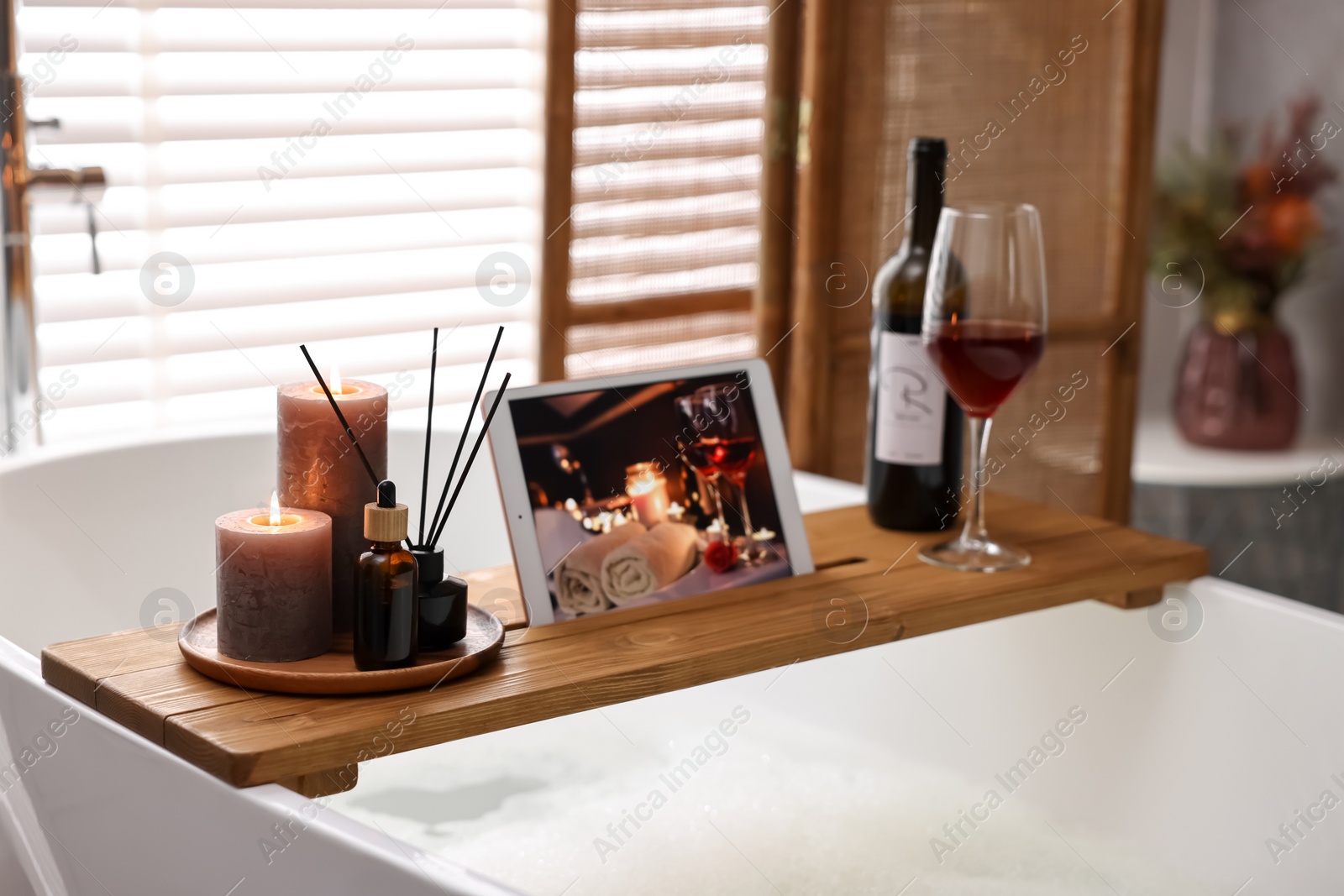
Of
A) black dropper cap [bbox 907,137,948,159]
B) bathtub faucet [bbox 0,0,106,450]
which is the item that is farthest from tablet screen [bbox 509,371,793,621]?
bathtub faucet [bbox 0,0,106,450]

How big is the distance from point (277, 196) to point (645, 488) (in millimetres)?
1163

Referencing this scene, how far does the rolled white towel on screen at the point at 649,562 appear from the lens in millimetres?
1002

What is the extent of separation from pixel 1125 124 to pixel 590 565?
4.99ft

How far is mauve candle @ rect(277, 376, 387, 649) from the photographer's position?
846mm

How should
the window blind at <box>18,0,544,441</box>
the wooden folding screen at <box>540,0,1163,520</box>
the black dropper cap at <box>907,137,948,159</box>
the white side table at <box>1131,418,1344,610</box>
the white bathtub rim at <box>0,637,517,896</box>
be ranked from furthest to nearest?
A: the white side table at <box>1131,418,1344,610</box>
the wooden folding screen at <box>540,0,1163,520</box>
the window blind at <box>18,0,544,441</box>
the black dropper cap at <box>907,137,948,159</box>
the white bathtub rim at <box>0,637,517,896</box>

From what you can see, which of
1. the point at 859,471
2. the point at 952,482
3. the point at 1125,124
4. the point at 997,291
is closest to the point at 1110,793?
the point at 952,482

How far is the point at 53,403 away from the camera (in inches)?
73.3

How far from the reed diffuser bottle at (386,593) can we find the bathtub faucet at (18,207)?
3.13 ft

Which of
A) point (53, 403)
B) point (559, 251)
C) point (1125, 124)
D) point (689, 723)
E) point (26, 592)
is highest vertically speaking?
point (1125, 124)

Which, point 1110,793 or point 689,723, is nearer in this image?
point 1110,793

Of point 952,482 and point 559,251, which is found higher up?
point 559,251

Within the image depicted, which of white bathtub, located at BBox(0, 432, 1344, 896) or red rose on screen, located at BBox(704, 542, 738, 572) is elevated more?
red rose on screen, located at BBox(704, 542, 738, 572)

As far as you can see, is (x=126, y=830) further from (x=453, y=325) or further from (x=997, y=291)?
(x=453, y=325)

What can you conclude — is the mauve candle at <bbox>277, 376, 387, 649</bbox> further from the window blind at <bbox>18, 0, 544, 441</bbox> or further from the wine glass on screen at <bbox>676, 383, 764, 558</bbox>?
the window blind at <bbox>18, 0, 544, 441</bbox>
